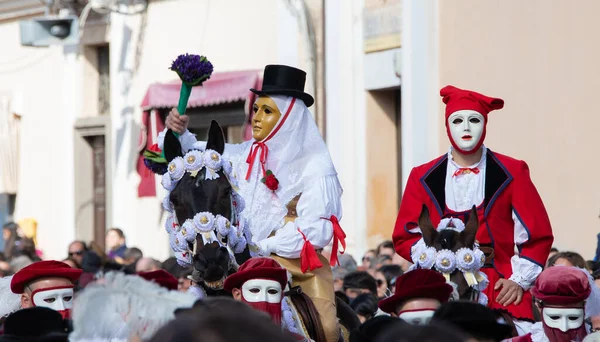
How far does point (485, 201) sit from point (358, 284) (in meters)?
3.54

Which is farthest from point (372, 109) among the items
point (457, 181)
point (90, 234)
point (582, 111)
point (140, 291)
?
point (140, 291)

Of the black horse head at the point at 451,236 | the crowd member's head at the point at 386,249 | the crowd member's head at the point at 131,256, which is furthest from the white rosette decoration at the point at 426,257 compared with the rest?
the crowd member's head at the point at 131,256

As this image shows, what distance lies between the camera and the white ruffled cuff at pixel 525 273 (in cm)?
649

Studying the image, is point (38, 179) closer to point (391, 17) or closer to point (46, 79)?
point (46, 79)

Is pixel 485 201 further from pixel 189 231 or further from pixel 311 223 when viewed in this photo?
pixel 189 231

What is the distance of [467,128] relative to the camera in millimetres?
6719

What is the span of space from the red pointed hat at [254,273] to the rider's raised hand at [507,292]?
3.37 ft

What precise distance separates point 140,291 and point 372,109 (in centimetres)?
1179

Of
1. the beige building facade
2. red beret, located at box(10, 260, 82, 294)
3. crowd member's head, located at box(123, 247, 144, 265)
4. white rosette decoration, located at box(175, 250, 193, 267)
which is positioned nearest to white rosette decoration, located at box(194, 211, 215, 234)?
white rosette decoration, located at box(175, 250, 193, 267)

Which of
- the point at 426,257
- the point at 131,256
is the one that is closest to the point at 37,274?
the point at 426,257

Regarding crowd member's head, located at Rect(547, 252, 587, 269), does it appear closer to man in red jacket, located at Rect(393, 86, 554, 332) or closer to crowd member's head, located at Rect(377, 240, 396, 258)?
man in red jacket, located at Rect(393, 86, 554, 332)

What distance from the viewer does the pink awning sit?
17.0 metres

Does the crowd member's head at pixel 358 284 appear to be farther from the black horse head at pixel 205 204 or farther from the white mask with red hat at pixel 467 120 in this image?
the black horse head at pixel 205 204

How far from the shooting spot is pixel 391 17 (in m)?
14.9
